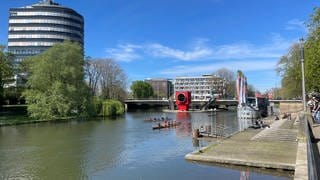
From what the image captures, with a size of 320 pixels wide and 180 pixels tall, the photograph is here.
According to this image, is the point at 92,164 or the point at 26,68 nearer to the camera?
the point at 92,164

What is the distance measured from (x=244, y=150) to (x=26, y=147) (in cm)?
2363

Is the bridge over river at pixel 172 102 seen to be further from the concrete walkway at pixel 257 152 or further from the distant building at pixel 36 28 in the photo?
the concrete walkway at pixel 257 152

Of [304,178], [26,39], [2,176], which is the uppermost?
[26,39]

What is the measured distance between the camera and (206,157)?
2681cm

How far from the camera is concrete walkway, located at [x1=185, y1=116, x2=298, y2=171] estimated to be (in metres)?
24.1

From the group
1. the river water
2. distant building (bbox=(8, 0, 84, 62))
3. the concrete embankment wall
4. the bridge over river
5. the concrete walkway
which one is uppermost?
distant building (bbox=(8, 0, 84, 62))

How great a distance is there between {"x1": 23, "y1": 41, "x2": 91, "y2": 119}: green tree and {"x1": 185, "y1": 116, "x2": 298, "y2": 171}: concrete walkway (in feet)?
170

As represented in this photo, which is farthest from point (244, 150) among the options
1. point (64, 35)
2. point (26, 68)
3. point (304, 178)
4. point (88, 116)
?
point (64, 35)

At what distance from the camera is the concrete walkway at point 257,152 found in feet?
79.0

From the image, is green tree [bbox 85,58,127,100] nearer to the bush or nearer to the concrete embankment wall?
the bush

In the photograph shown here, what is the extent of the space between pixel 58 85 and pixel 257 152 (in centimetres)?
5740

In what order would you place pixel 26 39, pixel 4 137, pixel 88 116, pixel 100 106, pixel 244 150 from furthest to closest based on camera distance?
pixel 26 39 → pixel 100 106 → pixel 88 116 → pixel 4 137 → pixel 244 150

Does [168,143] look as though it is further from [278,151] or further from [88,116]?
[88,116]

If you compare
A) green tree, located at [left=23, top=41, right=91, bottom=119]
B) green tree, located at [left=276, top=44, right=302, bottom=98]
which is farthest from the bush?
green tree, located at [left=276, top=44, right=302, bottom=98]
